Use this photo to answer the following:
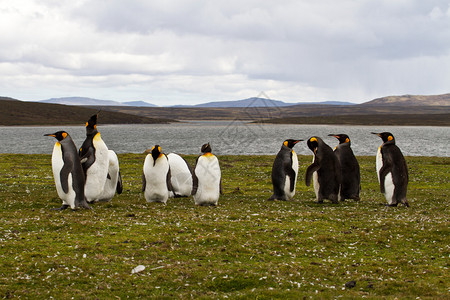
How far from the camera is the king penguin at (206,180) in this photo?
12.6m

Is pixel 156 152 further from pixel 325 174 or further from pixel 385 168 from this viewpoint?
pixel 385 168

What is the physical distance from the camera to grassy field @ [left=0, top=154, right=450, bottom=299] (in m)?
6.04

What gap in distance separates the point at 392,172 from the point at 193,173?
6.01 meters

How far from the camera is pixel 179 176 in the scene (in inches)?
578

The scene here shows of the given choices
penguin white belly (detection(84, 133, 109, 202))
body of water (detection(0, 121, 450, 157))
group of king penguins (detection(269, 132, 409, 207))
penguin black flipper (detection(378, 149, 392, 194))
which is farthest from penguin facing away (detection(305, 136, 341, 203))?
penguin white belly (detection(84, 133, 109, 202))

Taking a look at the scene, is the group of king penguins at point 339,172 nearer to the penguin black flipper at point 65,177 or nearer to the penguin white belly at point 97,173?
the penguin white belly at point 97,173

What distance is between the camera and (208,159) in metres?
12.7

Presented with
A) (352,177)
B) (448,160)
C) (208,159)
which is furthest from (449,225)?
(448,160)

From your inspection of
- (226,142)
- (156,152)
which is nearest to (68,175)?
(156,152)

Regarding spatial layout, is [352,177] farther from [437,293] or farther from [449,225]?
[437,293]

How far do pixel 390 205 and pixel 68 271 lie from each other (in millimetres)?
9659

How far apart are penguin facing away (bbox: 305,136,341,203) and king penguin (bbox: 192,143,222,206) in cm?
295

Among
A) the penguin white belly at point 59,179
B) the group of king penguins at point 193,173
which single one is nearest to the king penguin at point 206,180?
the group of king penguins at point 193,173

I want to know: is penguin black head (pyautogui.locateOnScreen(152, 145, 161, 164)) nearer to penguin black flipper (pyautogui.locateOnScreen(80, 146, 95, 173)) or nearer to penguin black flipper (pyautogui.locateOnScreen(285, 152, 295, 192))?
penguin black flipper (pyautogui.locateOnScreen(80, 146, 95, 173))
